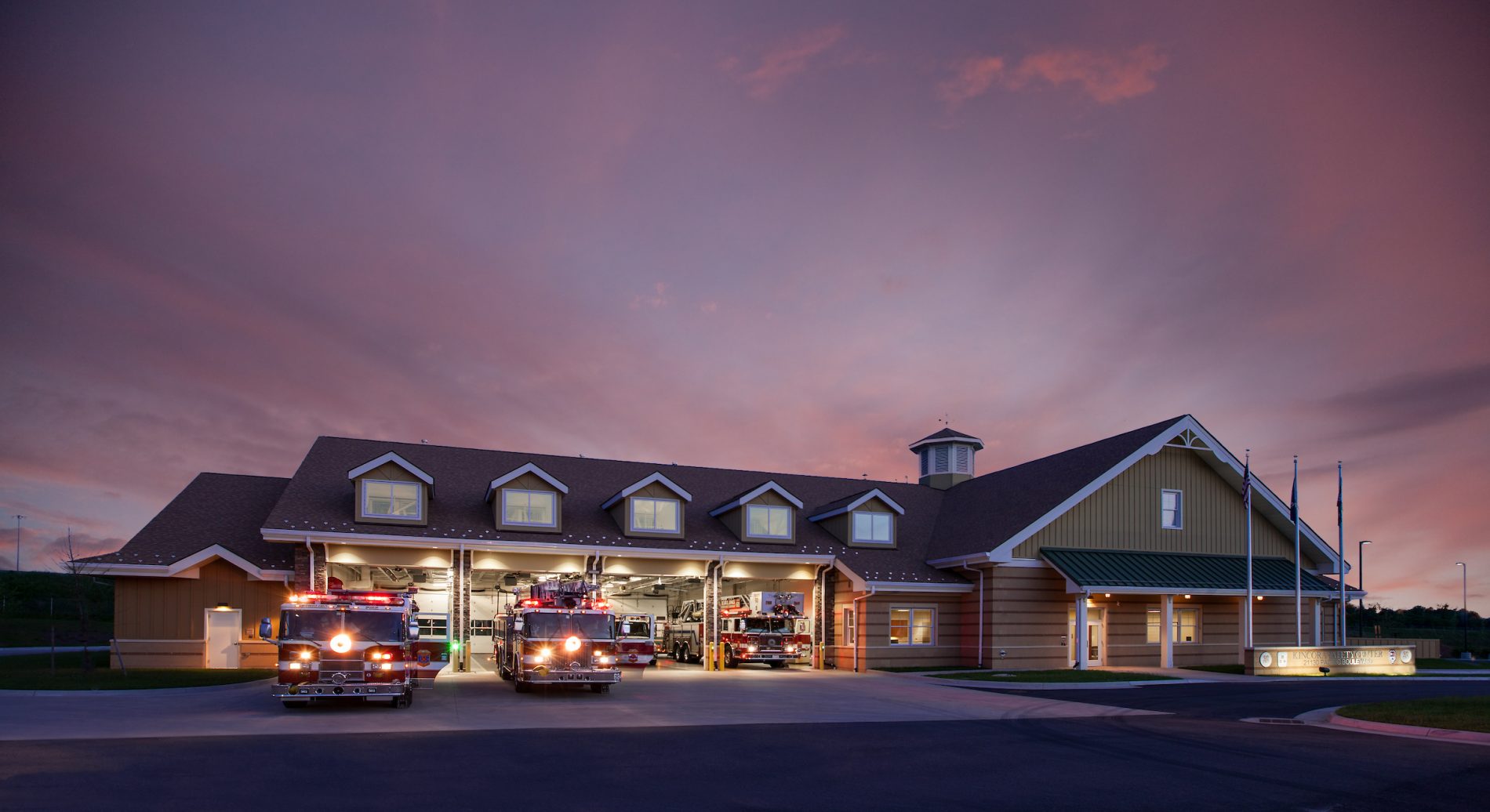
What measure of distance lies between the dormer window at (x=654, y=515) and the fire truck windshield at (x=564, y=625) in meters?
10.2

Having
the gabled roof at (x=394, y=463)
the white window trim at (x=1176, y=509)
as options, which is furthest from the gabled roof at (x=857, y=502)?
the gabled roof at (x=394, y=463)

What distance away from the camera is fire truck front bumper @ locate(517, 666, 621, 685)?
2544cm

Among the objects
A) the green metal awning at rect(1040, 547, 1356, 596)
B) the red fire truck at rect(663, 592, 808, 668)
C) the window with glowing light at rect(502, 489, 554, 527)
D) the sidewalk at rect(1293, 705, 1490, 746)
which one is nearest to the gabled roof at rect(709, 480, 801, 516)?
the red fire truck at rect(663, 592, 808, 668)

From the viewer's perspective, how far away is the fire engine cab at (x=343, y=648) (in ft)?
69.1

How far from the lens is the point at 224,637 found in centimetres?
3334

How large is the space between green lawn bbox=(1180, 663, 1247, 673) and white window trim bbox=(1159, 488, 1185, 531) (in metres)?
5.00

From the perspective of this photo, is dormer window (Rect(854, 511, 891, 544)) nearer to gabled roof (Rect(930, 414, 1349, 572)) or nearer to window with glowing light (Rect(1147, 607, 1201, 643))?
gabled roof (Rect(930, 414, 1349, 572))

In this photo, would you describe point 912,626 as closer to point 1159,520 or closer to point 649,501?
point 1159,520

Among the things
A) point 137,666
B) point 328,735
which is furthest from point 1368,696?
point 137,666

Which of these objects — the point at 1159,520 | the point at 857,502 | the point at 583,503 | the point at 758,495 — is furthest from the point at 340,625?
the point at 1159,520

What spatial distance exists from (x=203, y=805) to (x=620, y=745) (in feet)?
21.7

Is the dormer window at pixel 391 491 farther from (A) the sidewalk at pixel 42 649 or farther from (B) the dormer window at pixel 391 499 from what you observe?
(A) the sidewalk at pixel 42 649

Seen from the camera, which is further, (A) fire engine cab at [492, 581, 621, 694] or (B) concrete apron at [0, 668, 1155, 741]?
(A) fire engine cab at [492, 581, 621, 694]

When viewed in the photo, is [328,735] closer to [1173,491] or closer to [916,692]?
[916,692]
